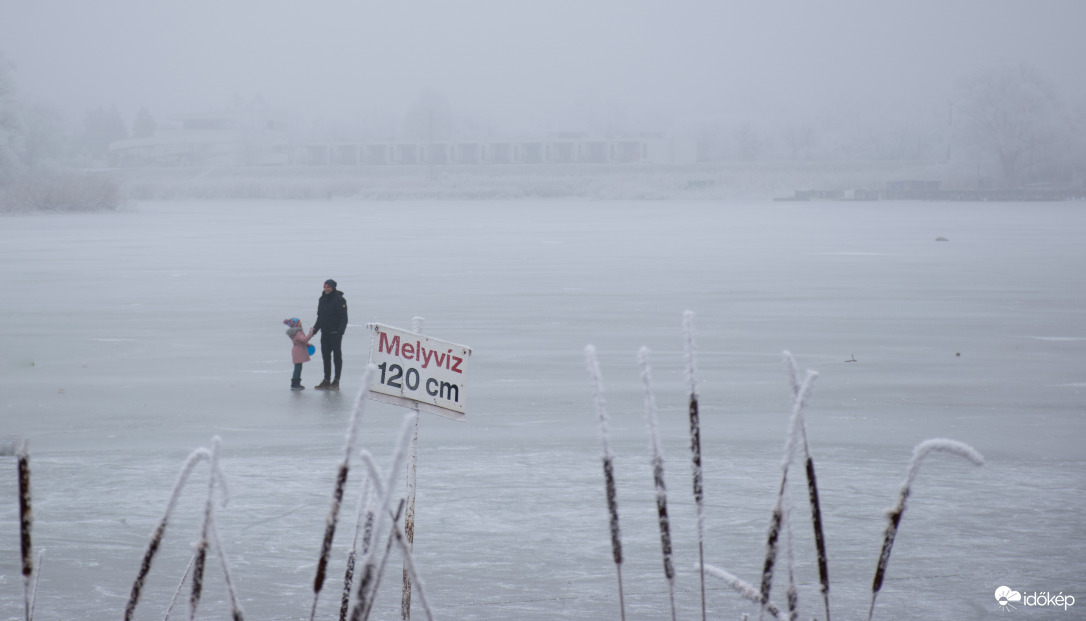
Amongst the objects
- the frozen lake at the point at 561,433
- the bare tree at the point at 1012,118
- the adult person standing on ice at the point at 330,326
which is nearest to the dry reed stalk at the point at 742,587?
the frozen lake at the point at 561,433

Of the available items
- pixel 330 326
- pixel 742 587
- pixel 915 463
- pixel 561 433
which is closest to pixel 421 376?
pixel 742 587

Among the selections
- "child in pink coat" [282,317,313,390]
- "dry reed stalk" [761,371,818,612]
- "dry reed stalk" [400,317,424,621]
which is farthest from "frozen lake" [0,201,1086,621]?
"dry reed stalk" [761,371,818,612]

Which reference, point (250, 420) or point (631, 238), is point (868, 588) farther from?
point (631, 238)

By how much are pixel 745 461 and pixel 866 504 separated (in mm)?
1666

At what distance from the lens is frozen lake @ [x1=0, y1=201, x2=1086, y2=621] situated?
7793mm

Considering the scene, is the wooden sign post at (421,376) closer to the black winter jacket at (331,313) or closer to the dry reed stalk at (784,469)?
the dry reed stalk at (784,469)

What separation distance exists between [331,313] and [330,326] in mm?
189

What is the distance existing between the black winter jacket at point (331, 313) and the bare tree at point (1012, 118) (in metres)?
121

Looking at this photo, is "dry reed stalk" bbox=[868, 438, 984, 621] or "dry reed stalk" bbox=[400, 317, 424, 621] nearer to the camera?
"dry reed stalk" bbox=[868, 438, 984, 621]

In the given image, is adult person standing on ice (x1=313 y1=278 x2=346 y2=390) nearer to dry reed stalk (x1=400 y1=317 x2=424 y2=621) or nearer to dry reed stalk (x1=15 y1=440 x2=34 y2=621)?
dry reed stalk (x1=400 y1=317 x2=424 y2=621)

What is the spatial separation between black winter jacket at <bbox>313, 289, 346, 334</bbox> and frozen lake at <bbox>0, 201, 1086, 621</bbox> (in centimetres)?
71

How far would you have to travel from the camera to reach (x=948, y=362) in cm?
1727

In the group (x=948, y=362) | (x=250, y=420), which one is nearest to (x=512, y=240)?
(x=948, y=362)

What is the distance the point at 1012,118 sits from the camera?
128 m
